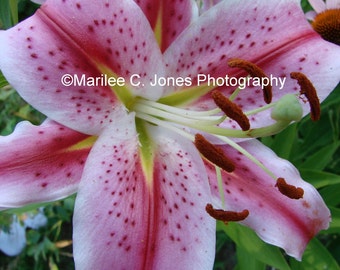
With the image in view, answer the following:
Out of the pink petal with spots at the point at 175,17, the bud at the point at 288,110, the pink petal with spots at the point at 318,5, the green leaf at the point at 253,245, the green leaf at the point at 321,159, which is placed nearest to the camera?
the bud at the point at 288,110

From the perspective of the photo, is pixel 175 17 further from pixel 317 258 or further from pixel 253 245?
pixel 317 258

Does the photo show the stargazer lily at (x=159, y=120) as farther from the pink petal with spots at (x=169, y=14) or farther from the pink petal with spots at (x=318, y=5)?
the pink petal with spots at (x=318, y=5)

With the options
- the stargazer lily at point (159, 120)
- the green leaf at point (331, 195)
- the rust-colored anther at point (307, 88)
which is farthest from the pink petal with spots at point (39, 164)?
the green leaf at point (331, 195)

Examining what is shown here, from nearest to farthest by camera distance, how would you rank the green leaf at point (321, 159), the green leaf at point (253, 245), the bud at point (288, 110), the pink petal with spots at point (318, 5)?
the bud at point (288, 110) < the green leaf at point (253, 245) < the pink petal with spots at point (318, 5) < the green leaf at point (321, 159)

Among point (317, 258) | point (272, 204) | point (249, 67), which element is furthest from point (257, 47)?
point (317, 258)

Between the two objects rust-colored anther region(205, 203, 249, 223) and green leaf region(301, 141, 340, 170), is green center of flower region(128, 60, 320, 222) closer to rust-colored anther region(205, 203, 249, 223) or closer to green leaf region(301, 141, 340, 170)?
rust-colored anther region(205, 203, 249, 223)

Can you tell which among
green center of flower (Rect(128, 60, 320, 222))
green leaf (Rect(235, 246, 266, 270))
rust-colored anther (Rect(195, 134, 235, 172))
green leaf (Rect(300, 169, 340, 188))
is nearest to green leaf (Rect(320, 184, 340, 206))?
green leaf (Rect(300, 169, 340, 188))

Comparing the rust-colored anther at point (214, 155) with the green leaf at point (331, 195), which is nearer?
the rust-colored anther at point (214, 155)
